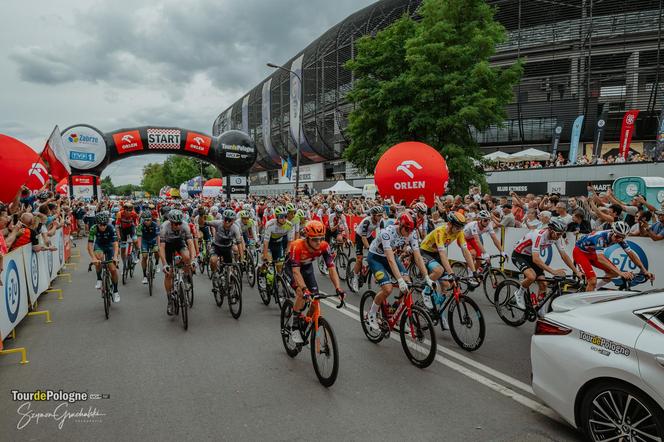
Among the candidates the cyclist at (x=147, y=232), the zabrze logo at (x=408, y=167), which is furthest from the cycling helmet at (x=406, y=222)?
the zabrze logo at (x=408, y=167)

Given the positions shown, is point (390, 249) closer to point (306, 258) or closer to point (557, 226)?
point (306, 258)

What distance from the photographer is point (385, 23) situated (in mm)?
37188

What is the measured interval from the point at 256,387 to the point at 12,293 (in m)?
4.66

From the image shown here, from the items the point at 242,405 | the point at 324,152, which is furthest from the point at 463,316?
the point at 324,152

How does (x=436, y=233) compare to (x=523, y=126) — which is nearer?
(x=436, y=233)

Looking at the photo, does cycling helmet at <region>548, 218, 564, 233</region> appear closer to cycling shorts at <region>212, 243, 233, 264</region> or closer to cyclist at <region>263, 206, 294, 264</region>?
cyclist at <region>263, 206, 294, 264</region>

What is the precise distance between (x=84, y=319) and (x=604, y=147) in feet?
110

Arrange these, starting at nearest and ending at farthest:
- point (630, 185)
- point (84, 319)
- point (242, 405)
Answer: point (242, 405) → point (84, 319) → point (630, 185)

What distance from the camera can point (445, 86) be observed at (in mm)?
16938

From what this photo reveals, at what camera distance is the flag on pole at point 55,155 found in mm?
11492

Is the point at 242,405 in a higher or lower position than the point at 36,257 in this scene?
lower

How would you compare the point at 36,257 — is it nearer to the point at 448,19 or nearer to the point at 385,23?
the point at 448,19

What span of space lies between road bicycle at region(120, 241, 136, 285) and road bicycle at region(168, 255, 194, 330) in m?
3.85

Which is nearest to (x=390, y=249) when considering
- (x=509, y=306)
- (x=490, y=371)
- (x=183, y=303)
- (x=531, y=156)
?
(x=490, y=371)
